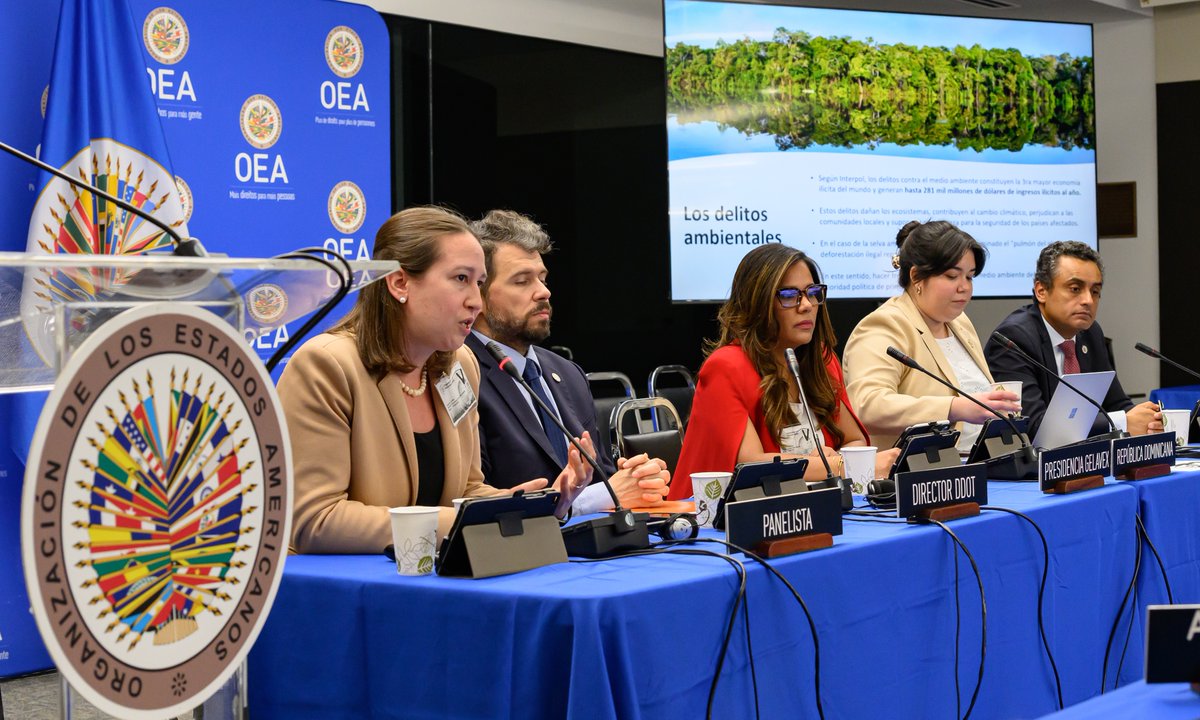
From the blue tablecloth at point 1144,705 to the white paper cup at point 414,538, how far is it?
99 cm

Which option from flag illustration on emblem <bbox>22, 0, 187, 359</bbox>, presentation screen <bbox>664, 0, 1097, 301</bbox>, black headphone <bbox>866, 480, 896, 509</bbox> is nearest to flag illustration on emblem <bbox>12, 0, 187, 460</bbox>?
flag illustration on emblem <bbox>22, 0, 187, 359</bbox>

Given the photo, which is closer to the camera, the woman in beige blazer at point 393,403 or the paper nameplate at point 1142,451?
the woman in beige blazer at point 393,403

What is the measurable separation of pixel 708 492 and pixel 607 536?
0.35 m

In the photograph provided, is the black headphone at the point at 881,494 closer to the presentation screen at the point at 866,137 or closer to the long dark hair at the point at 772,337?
the long dark hair at the point at 772,337

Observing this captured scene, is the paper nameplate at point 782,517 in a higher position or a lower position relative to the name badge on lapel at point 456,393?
lower

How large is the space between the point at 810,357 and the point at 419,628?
1.74 meters

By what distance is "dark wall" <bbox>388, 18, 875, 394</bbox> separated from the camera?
5203 millimetres

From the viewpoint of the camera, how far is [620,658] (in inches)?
61.2

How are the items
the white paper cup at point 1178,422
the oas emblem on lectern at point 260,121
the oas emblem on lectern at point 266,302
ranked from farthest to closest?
the oas emblem on lectern at point 260,121 < the white paper cup at point 1178,422 < the oas emblem on lectern at point 266,302

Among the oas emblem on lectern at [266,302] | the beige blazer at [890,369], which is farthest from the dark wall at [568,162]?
the oas emblem on lectern at [266,302]

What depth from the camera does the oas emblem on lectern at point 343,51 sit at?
428 centimetres

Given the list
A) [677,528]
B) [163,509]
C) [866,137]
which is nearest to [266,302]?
[163,509]

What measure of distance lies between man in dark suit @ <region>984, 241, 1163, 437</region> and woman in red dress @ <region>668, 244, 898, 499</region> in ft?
3.33

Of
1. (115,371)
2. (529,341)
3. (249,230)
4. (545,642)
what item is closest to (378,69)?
(249,230)
